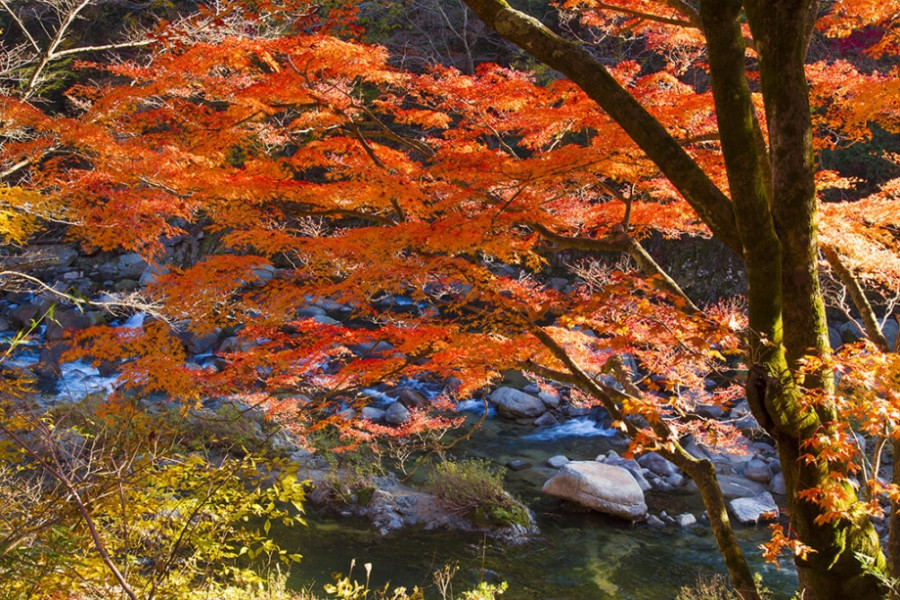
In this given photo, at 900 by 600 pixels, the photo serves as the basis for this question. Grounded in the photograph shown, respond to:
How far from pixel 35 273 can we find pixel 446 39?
12.8m

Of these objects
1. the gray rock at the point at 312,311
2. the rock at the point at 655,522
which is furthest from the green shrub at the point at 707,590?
the gray rock at the point at 312,311

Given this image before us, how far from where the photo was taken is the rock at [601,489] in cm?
802

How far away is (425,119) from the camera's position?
5.60 metres

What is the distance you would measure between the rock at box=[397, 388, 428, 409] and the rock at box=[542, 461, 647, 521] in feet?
10.9

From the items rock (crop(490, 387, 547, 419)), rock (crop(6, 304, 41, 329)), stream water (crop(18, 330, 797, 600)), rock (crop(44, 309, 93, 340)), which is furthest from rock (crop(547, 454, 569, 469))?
rock (crop(6, 304, 41, 329))

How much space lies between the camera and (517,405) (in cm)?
1134

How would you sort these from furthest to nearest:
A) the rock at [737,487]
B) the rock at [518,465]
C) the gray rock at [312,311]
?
the gray rock at [312,311] → the rock at [518,465] → the rock at [737,487]

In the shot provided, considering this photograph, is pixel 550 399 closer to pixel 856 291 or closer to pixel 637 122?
pixel 856 291

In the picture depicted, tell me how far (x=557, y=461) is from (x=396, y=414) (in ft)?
9.26

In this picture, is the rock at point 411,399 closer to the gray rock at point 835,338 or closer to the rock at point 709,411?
the rock at point 709,411

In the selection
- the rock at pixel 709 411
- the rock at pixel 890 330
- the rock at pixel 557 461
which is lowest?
the rock at pixel 557 461

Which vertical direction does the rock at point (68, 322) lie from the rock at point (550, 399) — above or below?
below

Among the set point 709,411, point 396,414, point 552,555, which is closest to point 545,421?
point 396,414

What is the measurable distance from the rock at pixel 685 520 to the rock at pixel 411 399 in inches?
184
